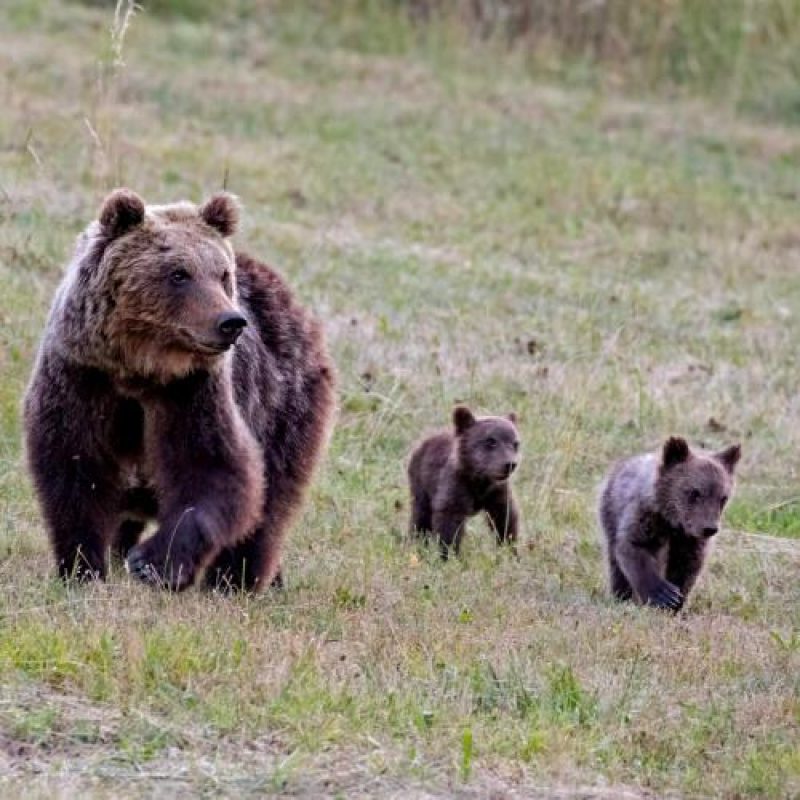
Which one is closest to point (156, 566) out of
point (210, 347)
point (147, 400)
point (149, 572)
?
point (149, 572)

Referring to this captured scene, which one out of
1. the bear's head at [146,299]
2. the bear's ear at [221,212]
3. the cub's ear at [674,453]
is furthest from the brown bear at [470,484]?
the bear's head at [146,299]

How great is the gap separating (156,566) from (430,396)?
17.7ft

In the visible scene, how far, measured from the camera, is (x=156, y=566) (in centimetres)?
816

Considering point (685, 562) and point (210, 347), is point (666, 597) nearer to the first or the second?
point (685, 562)

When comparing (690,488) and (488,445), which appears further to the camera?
(488,445)

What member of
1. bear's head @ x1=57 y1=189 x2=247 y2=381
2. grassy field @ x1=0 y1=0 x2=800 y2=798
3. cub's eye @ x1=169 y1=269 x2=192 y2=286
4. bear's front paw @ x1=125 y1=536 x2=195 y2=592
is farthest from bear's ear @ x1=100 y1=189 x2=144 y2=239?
grassy field @ x1=0 y1=0 x2=800 y2=798

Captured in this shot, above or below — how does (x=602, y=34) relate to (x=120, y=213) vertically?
above

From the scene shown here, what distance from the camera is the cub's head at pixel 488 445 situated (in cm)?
1129

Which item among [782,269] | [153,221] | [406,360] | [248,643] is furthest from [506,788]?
[782,269]

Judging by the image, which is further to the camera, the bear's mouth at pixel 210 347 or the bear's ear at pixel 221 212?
the bear's ear at pixel 221 212

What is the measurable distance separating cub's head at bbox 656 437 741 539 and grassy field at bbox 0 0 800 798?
472 mm

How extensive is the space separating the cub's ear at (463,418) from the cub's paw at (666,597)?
2.05 meters

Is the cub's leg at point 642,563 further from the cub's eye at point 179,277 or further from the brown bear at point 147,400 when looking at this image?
the cub's eye at point 179,277

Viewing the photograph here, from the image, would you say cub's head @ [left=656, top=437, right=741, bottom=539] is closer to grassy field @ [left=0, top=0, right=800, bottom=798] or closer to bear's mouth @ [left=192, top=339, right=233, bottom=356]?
grassy field @ [left=0, top=0, right=800, bottom=798]
